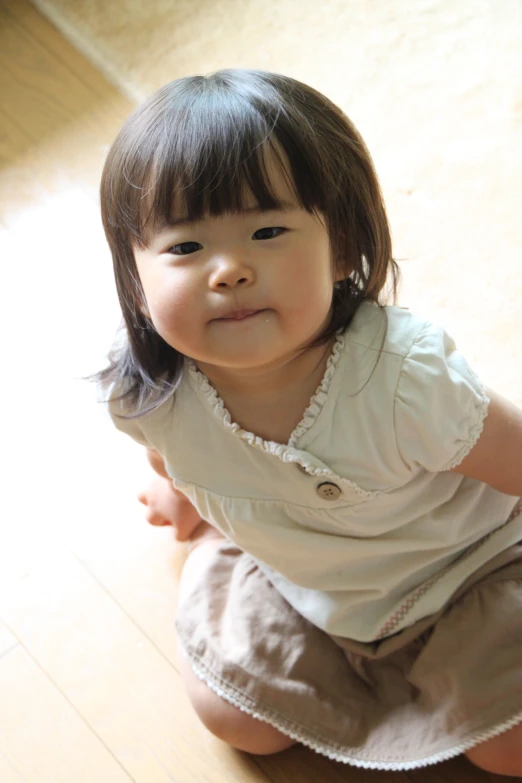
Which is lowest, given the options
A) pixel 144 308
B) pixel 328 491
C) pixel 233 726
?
pixel 233 726

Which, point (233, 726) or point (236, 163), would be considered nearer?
point (236, 163)

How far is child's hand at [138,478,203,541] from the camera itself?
105 cm

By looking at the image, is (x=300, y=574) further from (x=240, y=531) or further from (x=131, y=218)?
(x=131, y=218)

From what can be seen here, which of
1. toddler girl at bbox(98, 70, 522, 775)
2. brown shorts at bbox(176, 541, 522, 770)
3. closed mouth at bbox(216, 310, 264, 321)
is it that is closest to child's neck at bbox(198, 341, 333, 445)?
toddler girl at bbox(98, 70, 522, 775)

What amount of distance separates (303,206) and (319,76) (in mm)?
924

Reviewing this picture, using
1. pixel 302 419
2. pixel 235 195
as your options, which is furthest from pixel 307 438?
pixel 235 195

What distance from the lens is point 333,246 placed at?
67cm

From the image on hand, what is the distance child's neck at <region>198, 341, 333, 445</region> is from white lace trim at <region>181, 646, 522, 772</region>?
318 mm

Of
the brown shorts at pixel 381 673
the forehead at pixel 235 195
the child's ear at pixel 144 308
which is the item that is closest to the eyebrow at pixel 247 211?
the forehead at pixel 235 195

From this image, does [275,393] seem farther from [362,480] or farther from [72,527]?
[72,527]

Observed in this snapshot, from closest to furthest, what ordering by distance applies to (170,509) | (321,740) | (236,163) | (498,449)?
(236,163) < (498,449) < (321,740) < (170,509)

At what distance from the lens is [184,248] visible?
0.62 m

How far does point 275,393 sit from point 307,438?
51 millimetres

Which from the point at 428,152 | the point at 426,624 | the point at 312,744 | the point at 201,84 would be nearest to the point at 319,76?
the point at 428,152
